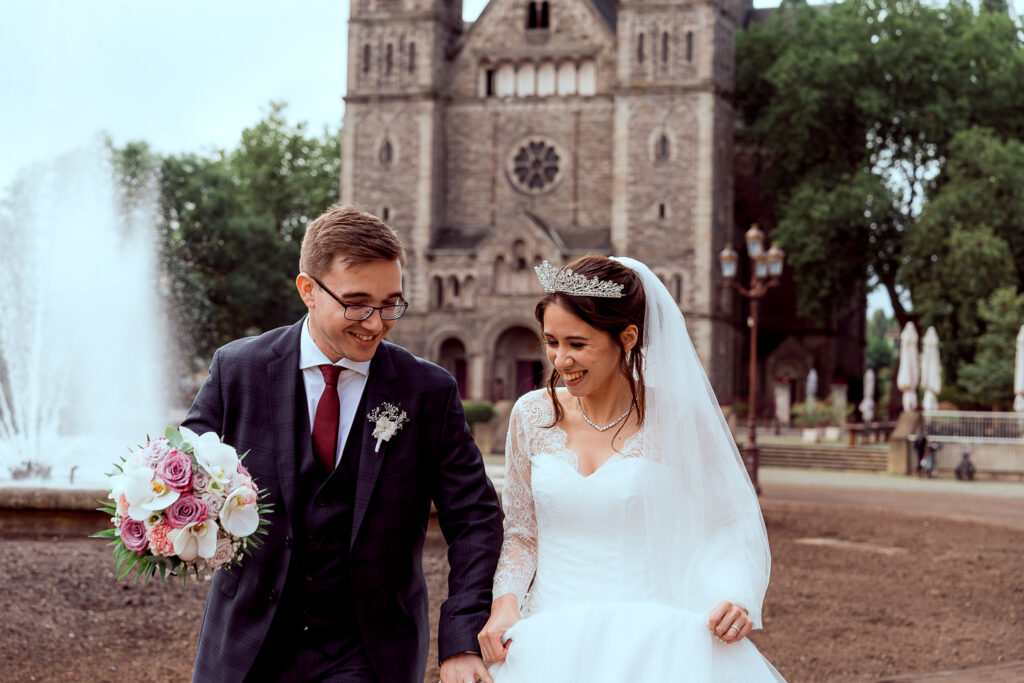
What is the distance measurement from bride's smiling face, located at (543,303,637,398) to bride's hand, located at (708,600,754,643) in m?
0.72

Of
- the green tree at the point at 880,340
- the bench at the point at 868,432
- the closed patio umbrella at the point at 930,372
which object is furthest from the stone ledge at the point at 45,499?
the green tree at the point at 880,340

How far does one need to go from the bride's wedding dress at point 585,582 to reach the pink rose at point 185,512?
999 millimetres

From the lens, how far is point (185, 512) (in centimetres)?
304

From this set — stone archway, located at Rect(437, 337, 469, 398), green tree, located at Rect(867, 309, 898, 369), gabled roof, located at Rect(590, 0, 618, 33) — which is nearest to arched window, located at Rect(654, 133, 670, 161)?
gabled roof, located at Rect(590, 0, 618, 33)

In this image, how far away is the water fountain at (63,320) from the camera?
18.9 meters

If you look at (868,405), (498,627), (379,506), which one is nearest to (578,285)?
(379,506)

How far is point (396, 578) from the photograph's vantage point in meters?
3.59

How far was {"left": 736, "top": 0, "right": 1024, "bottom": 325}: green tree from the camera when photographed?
1646 inches

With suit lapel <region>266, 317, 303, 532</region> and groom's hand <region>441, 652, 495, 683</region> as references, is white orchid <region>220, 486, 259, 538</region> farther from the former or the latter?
groom's hand <region>441, 652, 495, 683</region>

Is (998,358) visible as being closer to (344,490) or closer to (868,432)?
(868,432)

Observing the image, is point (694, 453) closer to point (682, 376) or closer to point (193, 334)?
point (682, 376)

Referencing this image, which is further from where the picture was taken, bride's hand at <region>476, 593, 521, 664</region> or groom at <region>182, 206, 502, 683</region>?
bride's hand at <region>476, 593, 521, 664</region>

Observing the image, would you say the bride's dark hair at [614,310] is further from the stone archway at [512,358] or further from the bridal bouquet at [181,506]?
the stone archway at [512,358]

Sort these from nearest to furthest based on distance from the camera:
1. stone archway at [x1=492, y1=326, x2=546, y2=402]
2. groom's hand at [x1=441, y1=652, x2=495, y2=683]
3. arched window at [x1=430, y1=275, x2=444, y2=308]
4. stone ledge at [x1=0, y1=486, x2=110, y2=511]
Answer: groom's hand at [x1=441, y1=652, x2=495, y2=683] → stone ledge at [x1=0, y1=486, x2=110, y2=511] → stone archway at [x1=492, y1=326, x2=546, y2=402] → arched window at [x1=430, y1=275, x2=444, y2=308]
